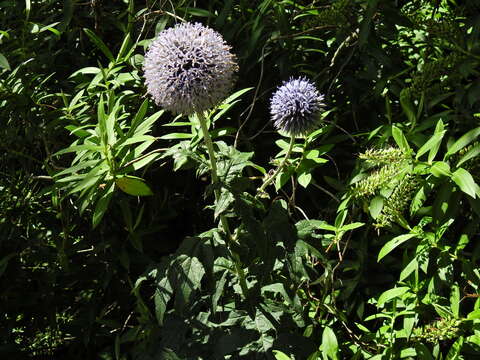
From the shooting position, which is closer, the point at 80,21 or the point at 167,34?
the point at 167,34

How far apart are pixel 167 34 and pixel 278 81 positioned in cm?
81

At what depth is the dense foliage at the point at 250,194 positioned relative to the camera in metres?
1.93

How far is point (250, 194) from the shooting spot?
241 cm

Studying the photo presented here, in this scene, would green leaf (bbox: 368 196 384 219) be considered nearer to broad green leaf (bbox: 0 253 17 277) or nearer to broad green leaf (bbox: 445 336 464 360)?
broad green leaf (bbox: 445 336 464 360)

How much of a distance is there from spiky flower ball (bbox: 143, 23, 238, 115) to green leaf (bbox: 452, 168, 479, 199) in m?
0.63

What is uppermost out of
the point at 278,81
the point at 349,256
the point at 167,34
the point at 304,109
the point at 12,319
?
the point at 167,34

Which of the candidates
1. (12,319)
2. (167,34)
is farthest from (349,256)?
(12,319)

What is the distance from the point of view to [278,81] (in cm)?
255

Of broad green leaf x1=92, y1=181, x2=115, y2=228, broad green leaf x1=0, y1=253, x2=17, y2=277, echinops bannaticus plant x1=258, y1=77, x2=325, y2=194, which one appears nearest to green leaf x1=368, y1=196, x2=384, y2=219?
echinops bannaticus plant x1=258, y1=77, x2=325, y2=194

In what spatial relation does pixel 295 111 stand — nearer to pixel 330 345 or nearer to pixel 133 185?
pixel 133 185

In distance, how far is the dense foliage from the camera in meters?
1.93

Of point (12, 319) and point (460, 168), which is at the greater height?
point (460, 168)

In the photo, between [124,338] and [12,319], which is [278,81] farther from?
[12,319]

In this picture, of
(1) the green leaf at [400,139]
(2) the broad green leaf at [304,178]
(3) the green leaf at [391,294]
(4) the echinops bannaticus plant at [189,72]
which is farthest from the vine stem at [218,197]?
(1) the green leaf at [400,139]
